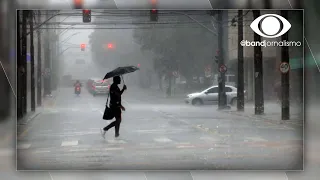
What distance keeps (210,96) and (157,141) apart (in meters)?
0.97

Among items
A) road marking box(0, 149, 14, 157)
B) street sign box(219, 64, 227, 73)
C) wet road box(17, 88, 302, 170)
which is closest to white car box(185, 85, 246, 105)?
wet road box(17, 88, 302, 170)

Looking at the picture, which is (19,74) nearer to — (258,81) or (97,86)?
(97,86)

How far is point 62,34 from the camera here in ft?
22.8

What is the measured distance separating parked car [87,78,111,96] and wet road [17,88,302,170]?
102 millimetres

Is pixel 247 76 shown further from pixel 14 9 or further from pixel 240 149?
pixel 14 9

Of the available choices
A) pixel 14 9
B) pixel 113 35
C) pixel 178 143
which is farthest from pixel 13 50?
pixel 178 143

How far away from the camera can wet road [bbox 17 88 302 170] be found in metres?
6.97

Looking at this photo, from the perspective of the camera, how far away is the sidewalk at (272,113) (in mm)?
7059

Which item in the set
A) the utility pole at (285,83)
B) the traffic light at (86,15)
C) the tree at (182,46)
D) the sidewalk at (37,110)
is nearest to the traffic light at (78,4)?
the traffic light at (86,15)

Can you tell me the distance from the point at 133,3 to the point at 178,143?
1953 mm

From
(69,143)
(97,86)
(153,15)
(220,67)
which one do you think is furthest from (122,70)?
(220,67)

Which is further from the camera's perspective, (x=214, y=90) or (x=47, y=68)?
(x=214, y=90)

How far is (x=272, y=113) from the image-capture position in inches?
285

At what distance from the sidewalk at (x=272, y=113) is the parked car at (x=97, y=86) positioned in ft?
5.56
